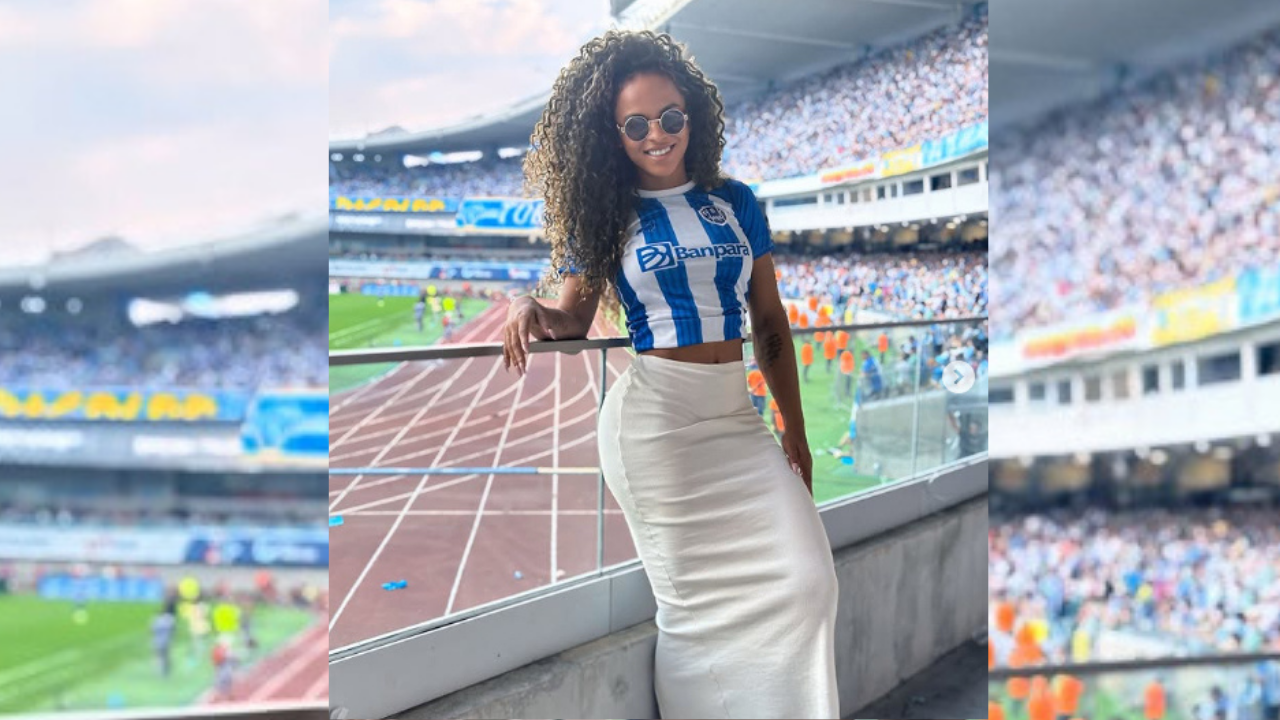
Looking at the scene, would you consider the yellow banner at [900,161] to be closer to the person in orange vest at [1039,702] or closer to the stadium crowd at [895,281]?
the stadium crowd at [895,281]

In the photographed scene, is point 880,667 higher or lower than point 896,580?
lower

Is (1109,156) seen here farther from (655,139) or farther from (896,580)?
(896,580)

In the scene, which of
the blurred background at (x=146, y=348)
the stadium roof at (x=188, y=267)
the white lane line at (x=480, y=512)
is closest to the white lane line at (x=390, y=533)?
the white lane line at (x=480, y=512)

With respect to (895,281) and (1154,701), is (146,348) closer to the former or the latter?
(895,281)

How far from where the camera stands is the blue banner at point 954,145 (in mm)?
16625

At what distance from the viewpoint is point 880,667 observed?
9.16ft

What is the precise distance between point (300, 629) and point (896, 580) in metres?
27.2

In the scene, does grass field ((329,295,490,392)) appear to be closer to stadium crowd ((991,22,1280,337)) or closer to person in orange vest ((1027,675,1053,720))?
person in orange vest ((1027,675,1053,720))

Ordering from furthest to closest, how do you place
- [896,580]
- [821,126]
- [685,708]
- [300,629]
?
[300,629]
[821,126]
[896,580]
[685,708]

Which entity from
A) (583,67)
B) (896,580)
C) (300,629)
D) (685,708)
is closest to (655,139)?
(583,67)

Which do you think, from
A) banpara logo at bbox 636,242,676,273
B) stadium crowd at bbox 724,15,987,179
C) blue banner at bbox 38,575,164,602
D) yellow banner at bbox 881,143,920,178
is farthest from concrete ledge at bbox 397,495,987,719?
blue banner at bbox 38,575,164,602

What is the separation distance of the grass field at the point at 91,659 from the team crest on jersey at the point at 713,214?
733 inches

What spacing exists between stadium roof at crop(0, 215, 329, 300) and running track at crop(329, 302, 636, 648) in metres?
12.7

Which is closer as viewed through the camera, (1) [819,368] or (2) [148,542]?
(1) [819,368]
